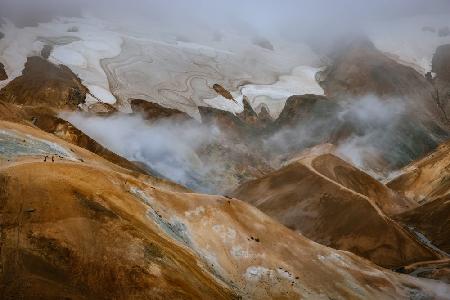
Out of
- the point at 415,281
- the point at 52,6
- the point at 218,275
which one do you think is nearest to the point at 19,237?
the point at 218,275

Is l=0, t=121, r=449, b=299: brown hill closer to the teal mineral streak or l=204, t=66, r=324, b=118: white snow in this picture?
the teal mineral streak

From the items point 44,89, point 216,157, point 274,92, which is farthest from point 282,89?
point 44,89

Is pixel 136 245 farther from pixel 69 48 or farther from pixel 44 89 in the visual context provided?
pixel 69 48

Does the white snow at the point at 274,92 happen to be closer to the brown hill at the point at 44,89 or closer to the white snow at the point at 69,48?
the white snow at the point at 69,48

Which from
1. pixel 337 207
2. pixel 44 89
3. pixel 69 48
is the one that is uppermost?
pixel 44 89

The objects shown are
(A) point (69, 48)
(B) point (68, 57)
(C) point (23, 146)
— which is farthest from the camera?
(A) point (69, 48)

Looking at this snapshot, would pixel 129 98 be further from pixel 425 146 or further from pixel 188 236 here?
pixel 188 236
